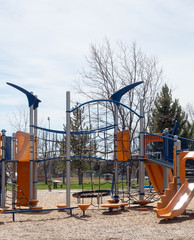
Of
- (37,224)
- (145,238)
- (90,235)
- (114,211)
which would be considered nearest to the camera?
(145,238)

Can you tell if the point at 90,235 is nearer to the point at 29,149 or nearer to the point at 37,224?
the point at 37,224

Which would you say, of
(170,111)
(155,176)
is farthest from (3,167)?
(170,111)

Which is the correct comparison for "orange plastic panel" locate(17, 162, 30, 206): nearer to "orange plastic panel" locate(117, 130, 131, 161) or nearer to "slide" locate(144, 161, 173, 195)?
"orange plastic panel" locate(117, 130, 131, 161)

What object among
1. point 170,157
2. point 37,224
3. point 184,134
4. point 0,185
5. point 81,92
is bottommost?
point 37,224

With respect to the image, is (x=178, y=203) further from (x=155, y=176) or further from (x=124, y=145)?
(x=155, y=176)

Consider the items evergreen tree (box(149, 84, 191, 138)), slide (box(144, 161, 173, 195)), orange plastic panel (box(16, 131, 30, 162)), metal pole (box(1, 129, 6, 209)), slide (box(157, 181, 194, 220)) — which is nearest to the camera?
slide (box(157, 181, 194, 220))

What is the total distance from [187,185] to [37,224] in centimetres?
454

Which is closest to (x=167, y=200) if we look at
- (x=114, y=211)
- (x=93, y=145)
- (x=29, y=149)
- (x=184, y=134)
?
(x=114, y=211)

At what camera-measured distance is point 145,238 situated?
7.80m

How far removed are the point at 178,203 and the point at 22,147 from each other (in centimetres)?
624

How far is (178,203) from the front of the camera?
1075cm

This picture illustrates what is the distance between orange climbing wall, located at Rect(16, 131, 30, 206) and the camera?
1409 cm

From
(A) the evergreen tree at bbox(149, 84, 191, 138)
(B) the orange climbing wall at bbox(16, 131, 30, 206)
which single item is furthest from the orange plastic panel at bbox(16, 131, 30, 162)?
(A) the evergreen tree at bbox(149, 84, 191, 138)

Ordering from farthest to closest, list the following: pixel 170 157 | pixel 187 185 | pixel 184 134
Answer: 1. pixel 184 134
2. pixel 170 157
3. pixel 187 185
